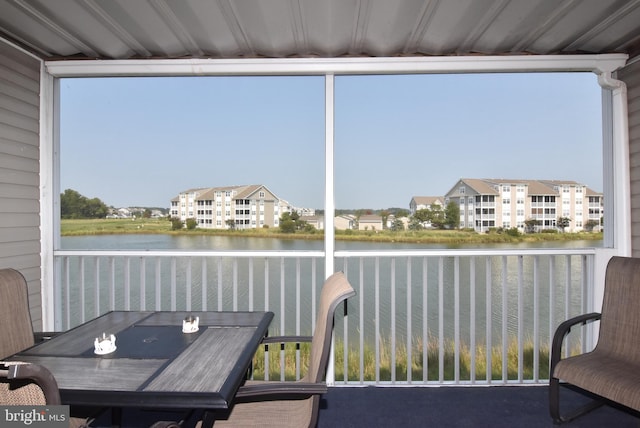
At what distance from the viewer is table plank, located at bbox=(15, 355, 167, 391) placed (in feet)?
4.47

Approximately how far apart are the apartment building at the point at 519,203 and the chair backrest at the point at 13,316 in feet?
12.1

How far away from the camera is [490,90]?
18.4 ft

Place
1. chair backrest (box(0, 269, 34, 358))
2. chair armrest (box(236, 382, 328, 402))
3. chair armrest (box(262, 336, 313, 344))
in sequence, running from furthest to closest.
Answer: chair armrest (box(262, 336, 313, 344)), chair backrest (box(0, 269, 34, 358)), chair armrest (box(236, 382, 328, 402))

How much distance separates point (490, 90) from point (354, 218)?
10.8ft

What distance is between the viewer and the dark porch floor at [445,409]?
8.81 feet

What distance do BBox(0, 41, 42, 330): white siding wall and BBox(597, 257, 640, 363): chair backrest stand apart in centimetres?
447

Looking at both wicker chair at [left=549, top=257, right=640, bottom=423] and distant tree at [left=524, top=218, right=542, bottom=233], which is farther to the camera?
distant tree at [left=524, top=218, right=542, bottom=233]

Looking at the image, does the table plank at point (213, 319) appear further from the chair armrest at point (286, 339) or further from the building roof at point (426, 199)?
the building roof at point (426, 199)

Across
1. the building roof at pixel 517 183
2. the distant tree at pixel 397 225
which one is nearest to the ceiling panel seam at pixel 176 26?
the distant tree at pixel 397 225

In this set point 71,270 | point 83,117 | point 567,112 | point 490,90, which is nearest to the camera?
point 71,270

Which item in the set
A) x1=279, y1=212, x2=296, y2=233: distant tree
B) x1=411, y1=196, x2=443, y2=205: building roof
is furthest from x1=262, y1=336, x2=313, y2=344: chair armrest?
x1=411, y1=196, x2=443, y2=205: building roof

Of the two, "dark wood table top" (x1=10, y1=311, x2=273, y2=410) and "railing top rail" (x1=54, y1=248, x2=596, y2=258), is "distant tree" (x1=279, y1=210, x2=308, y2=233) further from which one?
"dark wood table top" (x1=10, y1=311, x2=273, y2=410)

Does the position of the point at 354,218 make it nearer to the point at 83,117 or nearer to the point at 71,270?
the point at 71,270

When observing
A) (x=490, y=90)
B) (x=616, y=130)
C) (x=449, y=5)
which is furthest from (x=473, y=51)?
(x=490, y=90)
